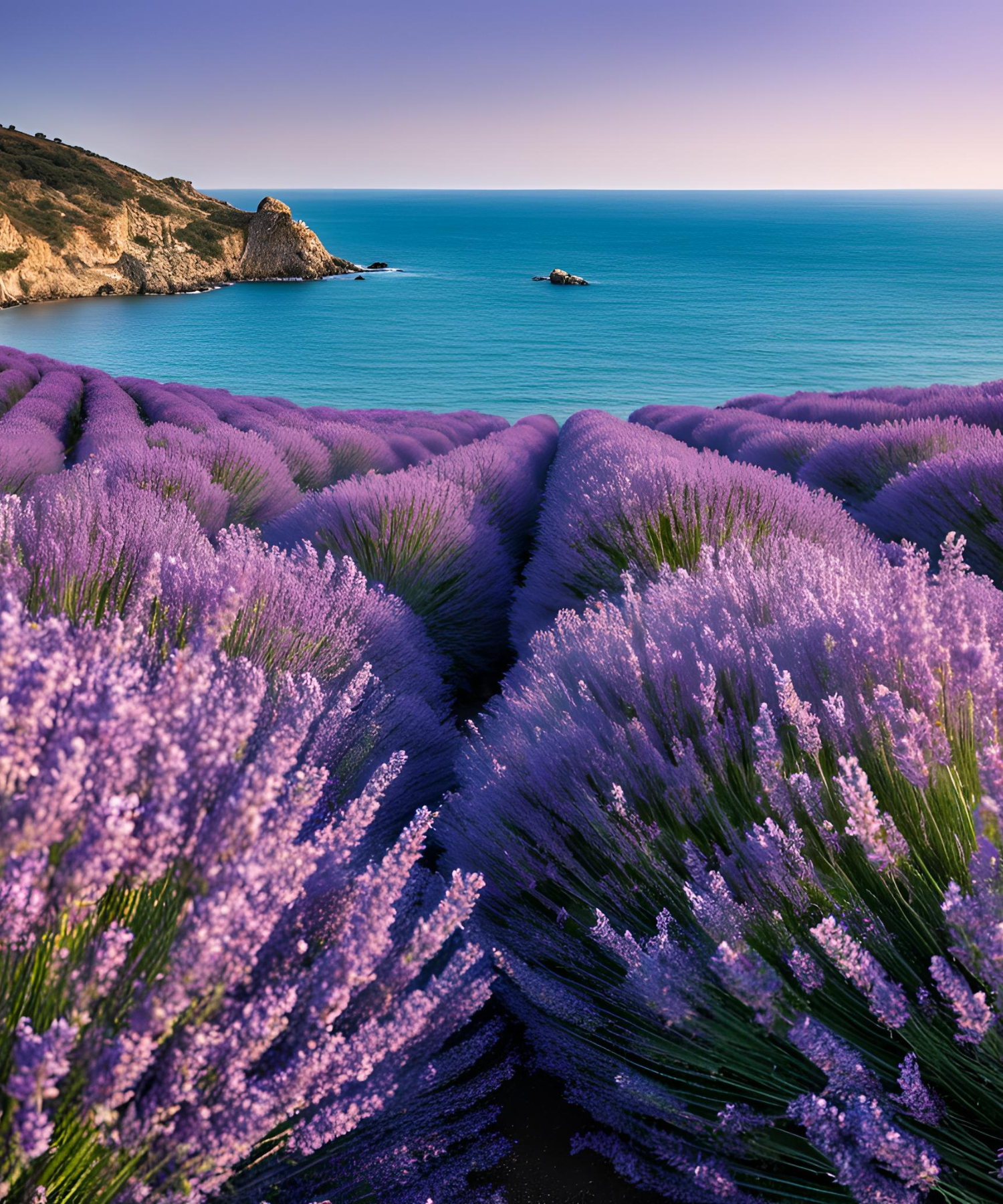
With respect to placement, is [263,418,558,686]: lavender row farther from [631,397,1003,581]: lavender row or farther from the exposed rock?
the exposed rock

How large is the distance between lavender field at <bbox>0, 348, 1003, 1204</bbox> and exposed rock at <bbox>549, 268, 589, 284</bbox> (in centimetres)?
8906

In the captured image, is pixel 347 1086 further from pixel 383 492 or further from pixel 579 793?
pixel 383 492

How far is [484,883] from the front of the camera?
1251 millimetres

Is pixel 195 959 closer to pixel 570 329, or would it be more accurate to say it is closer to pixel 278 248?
pixel 570 329

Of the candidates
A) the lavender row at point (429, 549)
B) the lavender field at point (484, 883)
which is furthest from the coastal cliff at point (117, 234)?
the lavender field at point (484, 883)

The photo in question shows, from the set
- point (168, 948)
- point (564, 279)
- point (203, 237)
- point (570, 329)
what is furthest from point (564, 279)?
point (168, 948)

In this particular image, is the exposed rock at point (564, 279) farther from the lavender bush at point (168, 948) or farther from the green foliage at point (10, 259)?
the lavender bush at point (168, 948)

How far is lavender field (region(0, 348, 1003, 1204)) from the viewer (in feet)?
→ 2.70

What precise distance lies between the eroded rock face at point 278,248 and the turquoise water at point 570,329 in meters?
3.35

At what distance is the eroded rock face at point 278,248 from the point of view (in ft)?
264

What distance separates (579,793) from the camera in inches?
63.7

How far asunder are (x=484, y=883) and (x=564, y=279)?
9101cm

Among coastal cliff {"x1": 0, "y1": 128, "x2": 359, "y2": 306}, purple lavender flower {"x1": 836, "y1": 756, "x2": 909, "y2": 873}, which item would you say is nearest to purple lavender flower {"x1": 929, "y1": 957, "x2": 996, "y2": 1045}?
purple lavender flower {"x1": 836, "y1": 756, "x2": 909, "y2": 873}

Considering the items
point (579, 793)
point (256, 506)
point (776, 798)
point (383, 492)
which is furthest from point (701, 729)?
point (256, 506)
